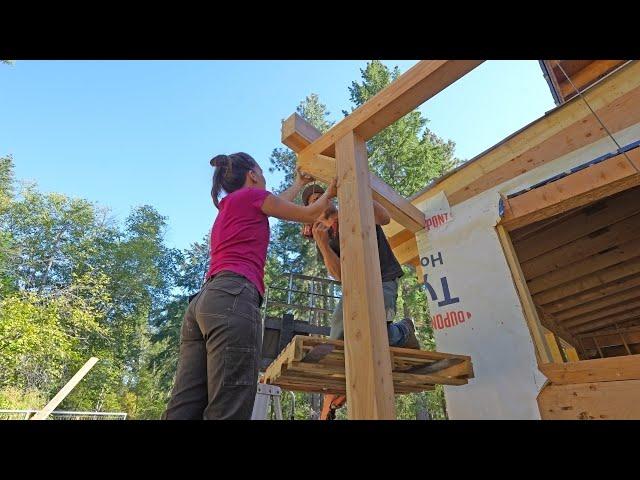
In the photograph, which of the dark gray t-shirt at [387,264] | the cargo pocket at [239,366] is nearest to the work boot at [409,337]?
the dark gray t-shirt at [387,264]

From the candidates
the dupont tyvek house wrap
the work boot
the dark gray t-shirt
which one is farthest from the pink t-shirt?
the dupont tyvek house wrap

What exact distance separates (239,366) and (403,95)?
177 cm

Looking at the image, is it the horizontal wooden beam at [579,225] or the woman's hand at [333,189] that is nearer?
the woman's hand at [333,189]

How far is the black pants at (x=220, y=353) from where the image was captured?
158 cm

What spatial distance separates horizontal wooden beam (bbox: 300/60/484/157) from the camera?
2074 millimetres

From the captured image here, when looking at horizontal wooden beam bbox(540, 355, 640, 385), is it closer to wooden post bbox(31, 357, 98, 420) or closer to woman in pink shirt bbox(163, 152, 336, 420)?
woman in pink shirt bbox(163, 152, 336, 420)

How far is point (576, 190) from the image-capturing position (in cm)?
298

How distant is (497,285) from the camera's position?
3.27 m

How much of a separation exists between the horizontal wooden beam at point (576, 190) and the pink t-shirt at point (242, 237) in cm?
243

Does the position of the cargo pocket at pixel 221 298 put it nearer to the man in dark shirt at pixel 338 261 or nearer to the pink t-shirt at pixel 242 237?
the pink t-shirt at pixel 242 237

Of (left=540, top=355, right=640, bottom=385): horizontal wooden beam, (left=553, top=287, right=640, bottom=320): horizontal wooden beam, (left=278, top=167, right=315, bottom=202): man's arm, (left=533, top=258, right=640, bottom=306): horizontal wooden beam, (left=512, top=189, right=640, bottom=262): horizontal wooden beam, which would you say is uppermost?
(left=512, top=189, right=640, bottom=262): horizontal wooden beam
